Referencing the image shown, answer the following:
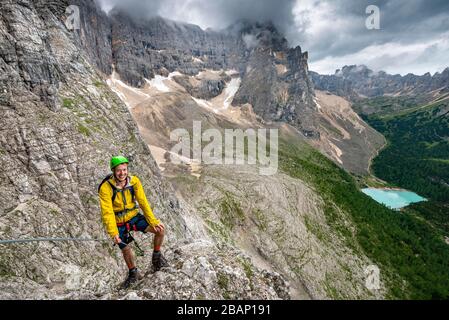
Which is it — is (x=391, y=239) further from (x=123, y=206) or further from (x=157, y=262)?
(x=123, y=206)

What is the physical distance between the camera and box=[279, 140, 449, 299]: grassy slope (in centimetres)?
10988

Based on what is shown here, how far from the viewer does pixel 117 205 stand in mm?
12094

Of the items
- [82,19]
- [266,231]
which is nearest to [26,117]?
[266,231]

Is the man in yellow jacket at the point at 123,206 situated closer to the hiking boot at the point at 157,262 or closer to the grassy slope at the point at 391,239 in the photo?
the hiking boot at the point at 157,262

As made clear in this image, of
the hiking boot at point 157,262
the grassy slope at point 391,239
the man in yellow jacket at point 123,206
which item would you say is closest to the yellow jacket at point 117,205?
the man in yellow jacket at point 123,206

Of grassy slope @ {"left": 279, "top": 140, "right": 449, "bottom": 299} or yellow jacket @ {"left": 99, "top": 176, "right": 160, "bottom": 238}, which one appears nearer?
yellow jacket @ {"left": 99, "top": 176, "right": 160, "bottom": 238}

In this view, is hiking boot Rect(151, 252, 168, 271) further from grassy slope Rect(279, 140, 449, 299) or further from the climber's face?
A: grassy slope Rect(279, 140, 449, 299)

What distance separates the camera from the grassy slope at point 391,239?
109875 mm

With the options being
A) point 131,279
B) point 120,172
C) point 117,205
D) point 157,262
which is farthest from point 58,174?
point 120,172

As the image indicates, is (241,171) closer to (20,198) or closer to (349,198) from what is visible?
(349,198)

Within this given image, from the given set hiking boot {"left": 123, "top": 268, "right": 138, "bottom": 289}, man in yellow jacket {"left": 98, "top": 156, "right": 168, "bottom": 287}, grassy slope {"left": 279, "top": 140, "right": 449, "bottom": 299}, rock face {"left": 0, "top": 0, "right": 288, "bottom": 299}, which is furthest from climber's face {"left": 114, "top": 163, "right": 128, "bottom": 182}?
grassy slope {"left": 279, "top": 140, "right": 449, "bottom": 299}

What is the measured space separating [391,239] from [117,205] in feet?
475

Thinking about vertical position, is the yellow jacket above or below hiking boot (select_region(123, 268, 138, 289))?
above

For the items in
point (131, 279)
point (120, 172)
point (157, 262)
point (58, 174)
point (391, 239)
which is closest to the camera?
point (120, 172)
